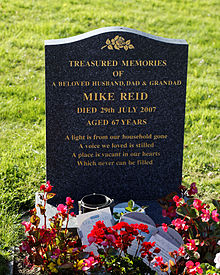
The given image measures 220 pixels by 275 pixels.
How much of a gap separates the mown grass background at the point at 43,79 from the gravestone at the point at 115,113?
0.63 metres

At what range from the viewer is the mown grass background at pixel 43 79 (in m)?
4.62

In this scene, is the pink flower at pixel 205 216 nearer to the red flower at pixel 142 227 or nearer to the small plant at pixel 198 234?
the small plant at pixel 198 234

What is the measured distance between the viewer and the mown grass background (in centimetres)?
462

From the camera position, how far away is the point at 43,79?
22.5ft

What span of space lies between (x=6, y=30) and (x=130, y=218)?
5.64 meters

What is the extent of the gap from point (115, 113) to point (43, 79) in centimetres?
315

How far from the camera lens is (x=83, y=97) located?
154 inches

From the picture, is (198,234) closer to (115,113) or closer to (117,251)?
(117,251)

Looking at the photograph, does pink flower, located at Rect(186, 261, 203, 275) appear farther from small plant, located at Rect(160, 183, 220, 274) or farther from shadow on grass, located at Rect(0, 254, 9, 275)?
shadow on grass, located at Rect(0, 254, 9, 275)

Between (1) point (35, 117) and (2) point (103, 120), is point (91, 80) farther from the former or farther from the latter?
(1) point (35, 117)

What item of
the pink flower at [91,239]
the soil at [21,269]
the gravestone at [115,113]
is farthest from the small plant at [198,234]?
the soil at [21,269]

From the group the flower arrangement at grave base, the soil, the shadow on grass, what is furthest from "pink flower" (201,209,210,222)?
the shadow on grass

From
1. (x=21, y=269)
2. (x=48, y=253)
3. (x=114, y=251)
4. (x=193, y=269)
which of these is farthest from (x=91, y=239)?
(x=21, y=269)

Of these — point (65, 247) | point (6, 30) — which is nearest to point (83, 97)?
point (65, 247)
